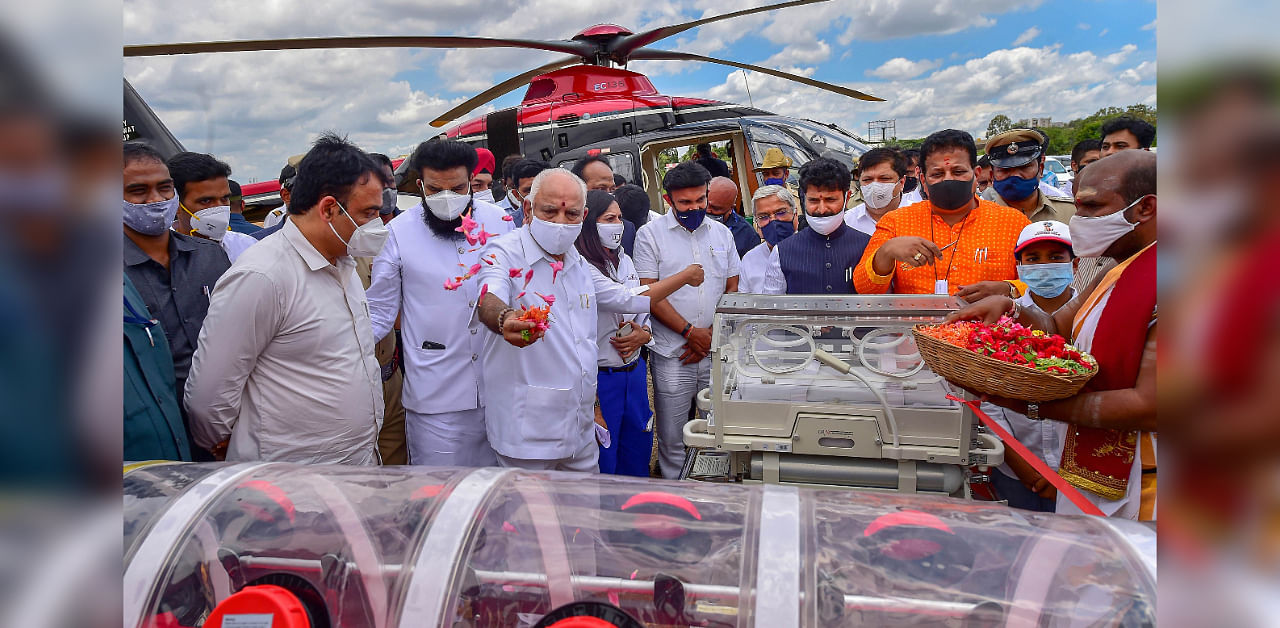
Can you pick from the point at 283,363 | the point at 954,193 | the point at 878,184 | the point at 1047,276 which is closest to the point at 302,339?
the point at 283,363

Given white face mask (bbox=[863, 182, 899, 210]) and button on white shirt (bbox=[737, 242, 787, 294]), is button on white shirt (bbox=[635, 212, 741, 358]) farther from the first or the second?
white face mask (bbox=[863, 182, 899, 210])

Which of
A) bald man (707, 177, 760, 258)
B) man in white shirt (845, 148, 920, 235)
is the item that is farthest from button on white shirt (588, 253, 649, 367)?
bald man (707, 177, 760, 258)

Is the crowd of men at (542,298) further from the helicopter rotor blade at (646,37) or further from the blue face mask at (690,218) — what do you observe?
the helicopter rotor blade at (646,37)

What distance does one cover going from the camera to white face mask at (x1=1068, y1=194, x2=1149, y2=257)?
1732mm

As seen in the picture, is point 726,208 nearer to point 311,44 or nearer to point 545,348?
point 545,348

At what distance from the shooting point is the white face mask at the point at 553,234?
106 inches

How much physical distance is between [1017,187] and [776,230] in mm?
1652

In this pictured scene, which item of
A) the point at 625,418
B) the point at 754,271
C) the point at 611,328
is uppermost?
the point at 754,271

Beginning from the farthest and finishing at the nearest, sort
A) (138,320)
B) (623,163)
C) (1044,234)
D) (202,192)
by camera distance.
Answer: (623,163), (202,192), (1044,234), (138,320)

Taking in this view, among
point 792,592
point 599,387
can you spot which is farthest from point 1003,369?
point 599,387

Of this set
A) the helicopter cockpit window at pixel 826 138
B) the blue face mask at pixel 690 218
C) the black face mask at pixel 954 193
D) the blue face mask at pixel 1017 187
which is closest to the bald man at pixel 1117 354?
the black face mask at pixel 954 193

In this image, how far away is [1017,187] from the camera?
3.84 m

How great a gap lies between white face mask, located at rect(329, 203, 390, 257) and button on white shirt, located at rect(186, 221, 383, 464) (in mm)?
74
